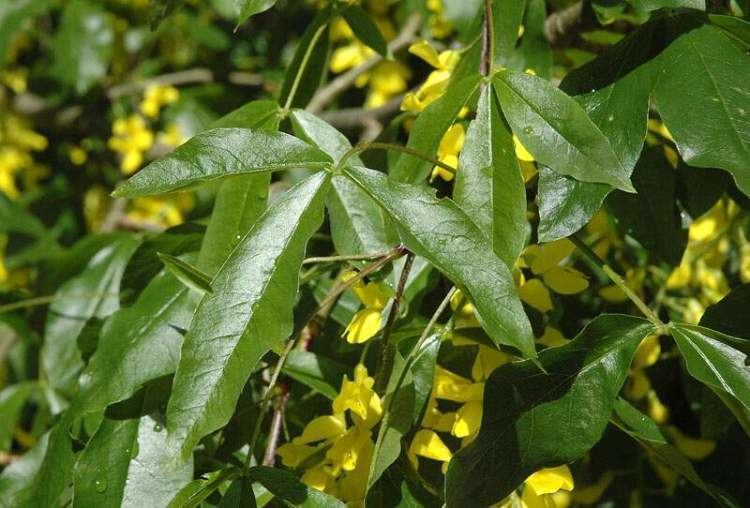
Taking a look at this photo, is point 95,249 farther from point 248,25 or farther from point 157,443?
point 248,25

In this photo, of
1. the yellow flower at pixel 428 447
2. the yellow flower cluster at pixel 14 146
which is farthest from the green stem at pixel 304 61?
the yellow flower cluster at pixel 14 146

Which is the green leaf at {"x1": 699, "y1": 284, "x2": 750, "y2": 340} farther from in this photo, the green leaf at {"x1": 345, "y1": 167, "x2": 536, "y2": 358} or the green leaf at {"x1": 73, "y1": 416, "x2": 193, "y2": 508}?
the green leaf at {"x1": 73, "y1": 416, "x2": 193, "y2": 508}

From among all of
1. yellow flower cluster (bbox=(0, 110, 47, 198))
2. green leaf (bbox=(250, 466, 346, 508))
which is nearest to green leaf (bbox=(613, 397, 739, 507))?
green leaf (bbox=(250, 466, 346, 508))

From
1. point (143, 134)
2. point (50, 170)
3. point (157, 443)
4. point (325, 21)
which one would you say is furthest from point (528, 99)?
point (50, 170)

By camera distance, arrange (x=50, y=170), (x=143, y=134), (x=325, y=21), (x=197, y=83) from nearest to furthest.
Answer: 1. (x=325, y=21)
2. (x=143, y=134)
3. (x=197, y=83)
4. (x=50, y=170)

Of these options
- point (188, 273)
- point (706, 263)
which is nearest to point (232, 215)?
point (188, 273)

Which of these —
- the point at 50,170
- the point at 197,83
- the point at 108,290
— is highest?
the point at 108,290
